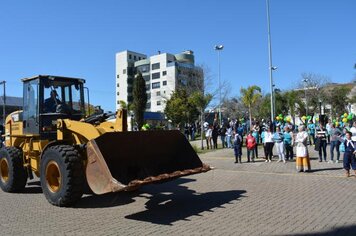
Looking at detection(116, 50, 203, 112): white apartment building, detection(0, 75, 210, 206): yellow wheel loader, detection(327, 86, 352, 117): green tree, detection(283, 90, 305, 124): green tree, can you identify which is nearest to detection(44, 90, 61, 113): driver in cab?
detection(0, 75, 210, 206): yellow wheel loader

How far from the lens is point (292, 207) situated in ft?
27.2

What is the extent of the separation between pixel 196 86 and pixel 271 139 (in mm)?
23551

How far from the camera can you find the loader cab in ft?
32.7

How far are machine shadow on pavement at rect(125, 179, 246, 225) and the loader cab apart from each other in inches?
119

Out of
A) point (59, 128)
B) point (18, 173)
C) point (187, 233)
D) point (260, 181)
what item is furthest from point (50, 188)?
point (260, 181)

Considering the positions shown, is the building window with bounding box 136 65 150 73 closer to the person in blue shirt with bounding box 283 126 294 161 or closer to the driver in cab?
the person in blue shirt with bounding box 283 126 294 161

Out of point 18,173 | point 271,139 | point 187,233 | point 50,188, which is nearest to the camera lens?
point 187,233

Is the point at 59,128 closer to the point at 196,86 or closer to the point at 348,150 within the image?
the point at 348,150

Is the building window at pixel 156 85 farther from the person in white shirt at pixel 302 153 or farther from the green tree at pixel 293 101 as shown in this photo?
the person in white shirt at pixel 302 153

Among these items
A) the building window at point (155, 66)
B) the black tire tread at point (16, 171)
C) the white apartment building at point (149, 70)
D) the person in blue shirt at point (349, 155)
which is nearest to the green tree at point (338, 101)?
the white apartment building at point (149, 70)

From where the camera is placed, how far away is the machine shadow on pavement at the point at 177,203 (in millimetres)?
7741

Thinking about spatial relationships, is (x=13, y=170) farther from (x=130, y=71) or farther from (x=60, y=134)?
(x=130, y=71)

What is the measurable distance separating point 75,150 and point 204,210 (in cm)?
303

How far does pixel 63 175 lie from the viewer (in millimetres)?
8195
